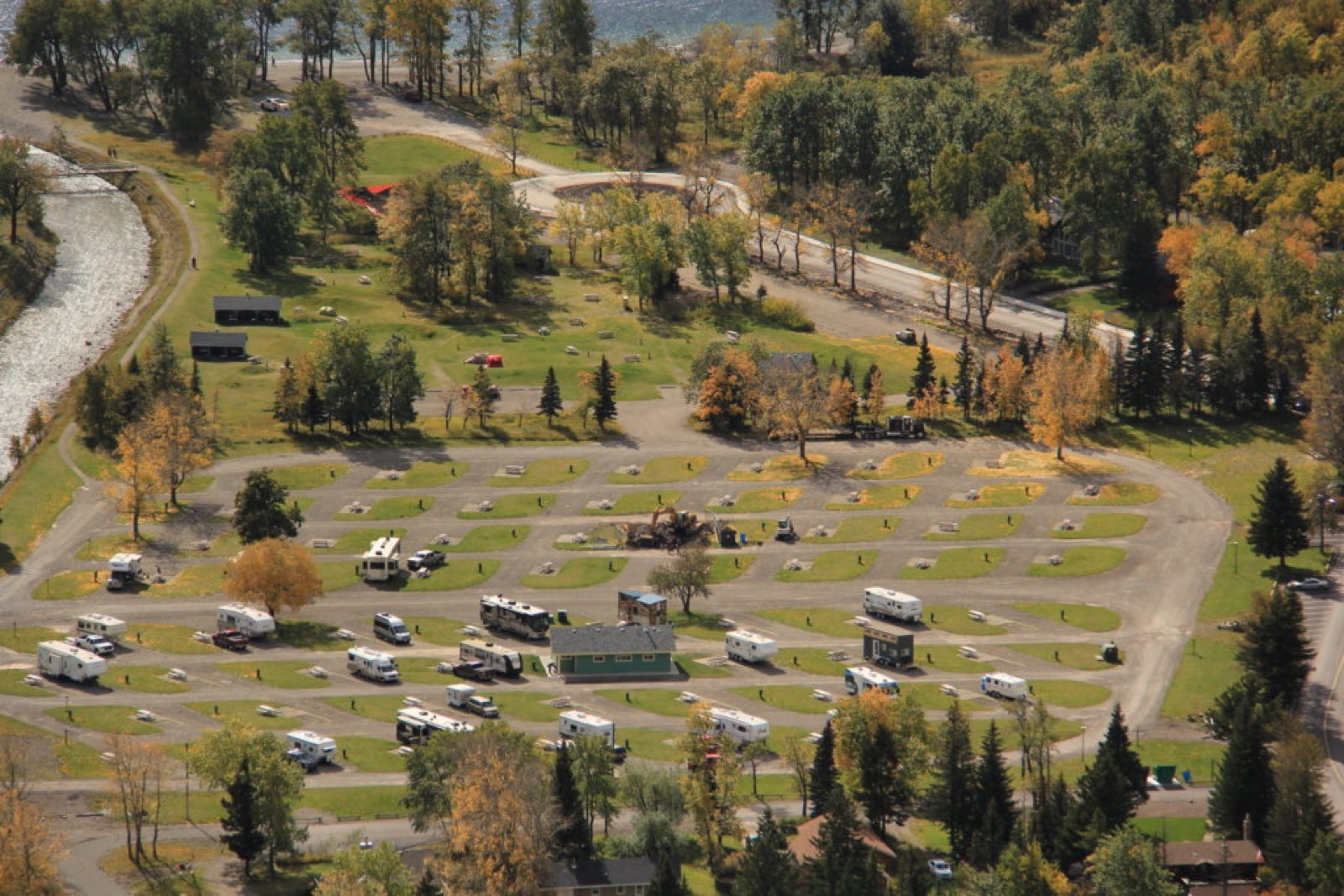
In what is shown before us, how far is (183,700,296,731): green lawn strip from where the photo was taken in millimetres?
135750

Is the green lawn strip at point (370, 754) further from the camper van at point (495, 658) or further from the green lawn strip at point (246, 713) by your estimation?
the camper van at point (495, 658)

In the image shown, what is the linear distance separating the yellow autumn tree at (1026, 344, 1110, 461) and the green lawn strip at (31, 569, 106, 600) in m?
85.9

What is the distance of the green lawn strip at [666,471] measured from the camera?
182000 mm

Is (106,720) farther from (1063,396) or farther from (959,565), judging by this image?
(1063,396)

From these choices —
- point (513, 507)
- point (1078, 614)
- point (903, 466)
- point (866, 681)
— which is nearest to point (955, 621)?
point (1078, 614)

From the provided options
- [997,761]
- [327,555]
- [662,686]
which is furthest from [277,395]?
[997,761]

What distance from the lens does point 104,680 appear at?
143 meters

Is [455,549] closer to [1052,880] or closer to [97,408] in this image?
[97,408]

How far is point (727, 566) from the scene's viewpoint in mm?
165750

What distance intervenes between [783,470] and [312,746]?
65.3 meters

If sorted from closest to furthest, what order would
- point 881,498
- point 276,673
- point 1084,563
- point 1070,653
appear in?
point 276,673
point 1070,653
point 1084,563
point 881,498

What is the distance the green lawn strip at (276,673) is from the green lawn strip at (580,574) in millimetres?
22880

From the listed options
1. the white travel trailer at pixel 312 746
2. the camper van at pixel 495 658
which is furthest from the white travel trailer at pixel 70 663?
the camper van at pixel 495 658

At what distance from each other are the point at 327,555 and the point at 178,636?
747 inches
